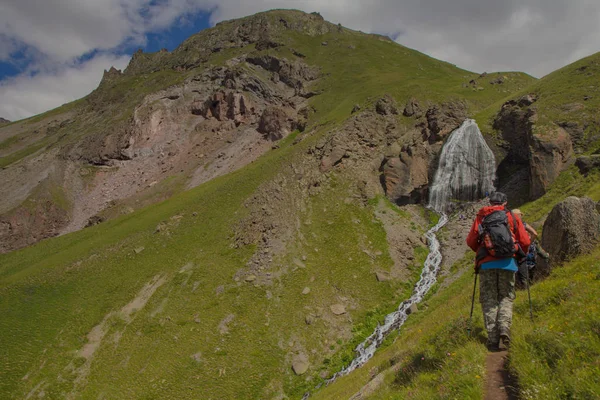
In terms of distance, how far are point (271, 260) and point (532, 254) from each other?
30150 millimetres

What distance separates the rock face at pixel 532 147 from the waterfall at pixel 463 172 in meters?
2.39

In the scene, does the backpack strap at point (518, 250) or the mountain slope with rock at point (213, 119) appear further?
the mountain slope with rock at point (213, 119)

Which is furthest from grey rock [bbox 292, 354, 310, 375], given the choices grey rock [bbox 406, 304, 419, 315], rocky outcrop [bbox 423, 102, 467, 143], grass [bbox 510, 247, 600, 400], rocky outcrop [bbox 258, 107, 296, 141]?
rocky outcrop [bbox 258, 107, 296, 141]

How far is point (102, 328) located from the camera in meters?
33.6

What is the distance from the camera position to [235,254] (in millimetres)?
40312

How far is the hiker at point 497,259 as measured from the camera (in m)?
8.26

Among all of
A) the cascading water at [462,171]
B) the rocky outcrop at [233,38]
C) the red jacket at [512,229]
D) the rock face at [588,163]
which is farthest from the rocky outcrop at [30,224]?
the rock face at [588,163]

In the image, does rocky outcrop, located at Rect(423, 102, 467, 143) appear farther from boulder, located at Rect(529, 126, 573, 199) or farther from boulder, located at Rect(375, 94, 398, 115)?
boulder, located at Rect(529, 126, 573, 199)

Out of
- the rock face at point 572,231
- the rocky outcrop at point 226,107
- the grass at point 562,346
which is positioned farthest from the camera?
the rocky outcrop at point 226,107

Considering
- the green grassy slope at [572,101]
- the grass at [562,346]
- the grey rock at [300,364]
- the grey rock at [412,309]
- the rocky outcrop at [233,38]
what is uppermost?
the rocky outcrop at [233,38]

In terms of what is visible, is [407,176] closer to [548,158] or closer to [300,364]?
[548,158]

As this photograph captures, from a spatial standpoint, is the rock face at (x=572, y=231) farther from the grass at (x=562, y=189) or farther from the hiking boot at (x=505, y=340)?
the grass at (x=562, y=189)

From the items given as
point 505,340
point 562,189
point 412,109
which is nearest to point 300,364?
point 505,340

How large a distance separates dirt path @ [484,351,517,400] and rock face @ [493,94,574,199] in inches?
1521
